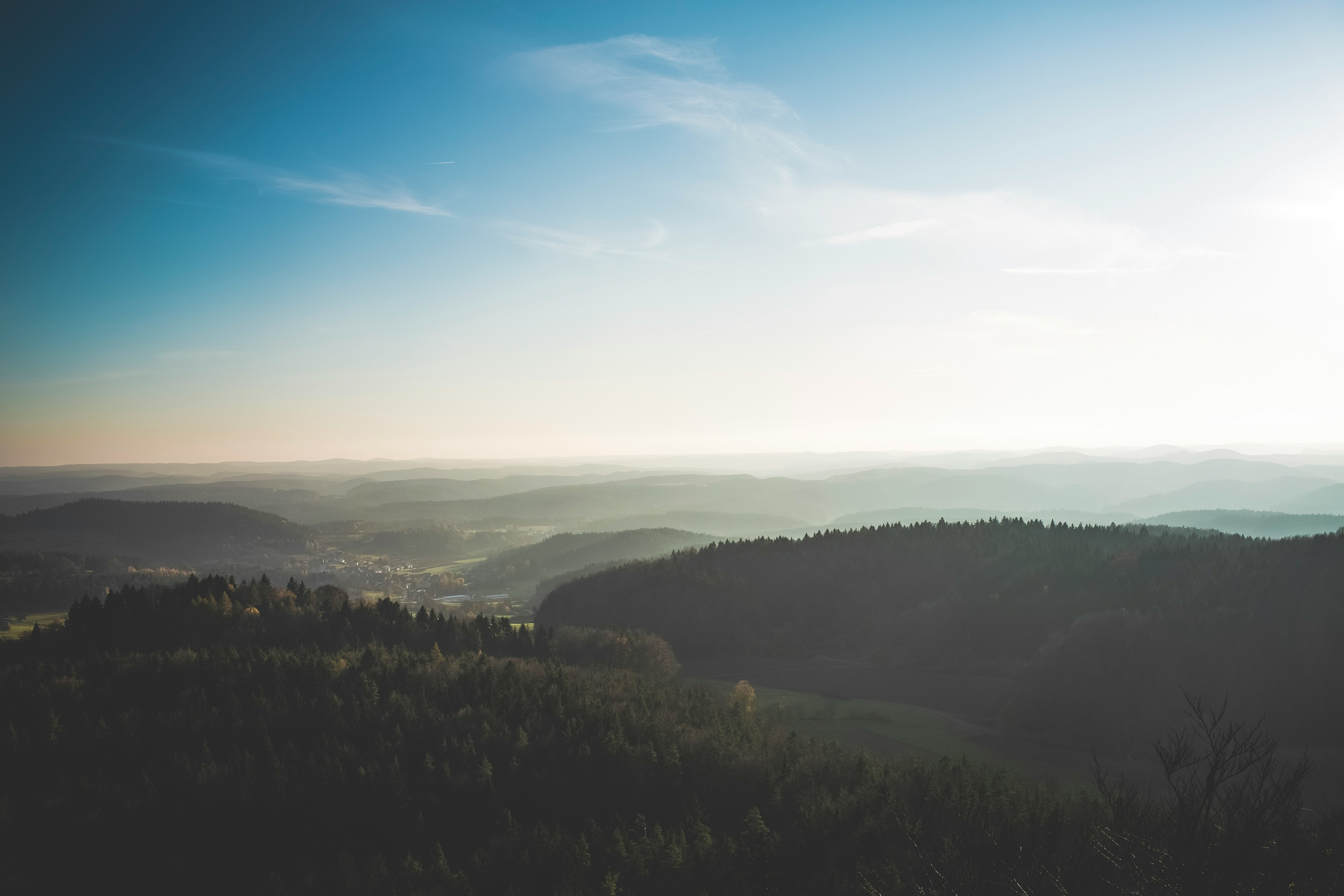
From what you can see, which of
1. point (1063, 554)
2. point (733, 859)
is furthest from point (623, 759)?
point (1063, 554)

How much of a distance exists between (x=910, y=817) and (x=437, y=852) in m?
33.3

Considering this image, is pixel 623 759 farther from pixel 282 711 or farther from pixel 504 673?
pixel 282 711

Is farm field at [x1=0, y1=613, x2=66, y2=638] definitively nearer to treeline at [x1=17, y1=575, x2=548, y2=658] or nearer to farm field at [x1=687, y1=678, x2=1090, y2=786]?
treeline at [x1=17, y1=575, x2=548, y2=658]

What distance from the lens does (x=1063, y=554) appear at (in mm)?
146250

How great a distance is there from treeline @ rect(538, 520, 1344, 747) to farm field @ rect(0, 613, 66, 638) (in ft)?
363

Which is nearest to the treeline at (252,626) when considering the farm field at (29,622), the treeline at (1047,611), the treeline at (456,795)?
the treeline at (456,795)

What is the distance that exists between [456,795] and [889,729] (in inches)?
2123

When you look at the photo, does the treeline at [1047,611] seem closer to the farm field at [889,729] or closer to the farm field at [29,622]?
the farm field at [889,729]

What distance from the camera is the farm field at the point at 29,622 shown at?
5974 inches

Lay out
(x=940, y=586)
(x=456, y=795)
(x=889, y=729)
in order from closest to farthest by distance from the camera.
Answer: (x=456, y=795), (x=889, y=729), (x=940, y=586)

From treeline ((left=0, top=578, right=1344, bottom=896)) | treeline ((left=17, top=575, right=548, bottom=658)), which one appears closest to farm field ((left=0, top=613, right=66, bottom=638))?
treeline ((left=17, top=575, right=548, bottom=658))

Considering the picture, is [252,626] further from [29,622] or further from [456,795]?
[29,622]

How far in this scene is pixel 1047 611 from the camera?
12862 centimetres

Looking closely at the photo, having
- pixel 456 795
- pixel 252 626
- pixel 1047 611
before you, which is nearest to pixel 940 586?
pixel 1047 611
